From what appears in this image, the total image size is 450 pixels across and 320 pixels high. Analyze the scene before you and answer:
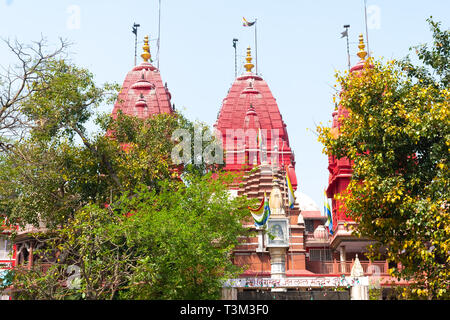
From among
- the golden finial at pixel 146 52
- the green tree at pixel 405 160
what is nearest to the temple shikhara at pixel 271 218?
the golden finial at pixel 146 52

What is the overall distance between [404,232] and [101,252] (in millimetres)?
10607

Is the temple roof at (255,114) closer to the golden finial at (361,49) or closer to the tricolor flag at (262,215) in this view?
the golden finial at (361,49)

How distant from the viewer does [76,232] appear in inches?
946

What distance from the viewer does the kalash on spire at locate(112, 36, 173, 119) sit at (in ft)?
164

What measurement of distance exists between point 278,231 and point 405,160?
43.4 feet

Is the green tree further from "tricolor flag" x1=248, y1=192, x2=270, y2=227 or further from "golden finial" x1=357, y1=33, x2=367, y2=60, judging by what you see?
"golden finial" x1=357, y1=33, x2=367, y2=60

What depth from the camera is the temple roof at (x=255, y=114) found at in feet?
180

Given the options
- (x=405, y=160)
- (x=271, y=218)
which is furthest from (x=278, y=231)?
(x=405, y=160)

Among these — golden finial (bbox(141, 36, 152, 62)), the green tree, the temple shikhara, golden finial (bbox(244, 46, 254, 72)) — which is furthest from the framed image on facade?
golden finial (bbox(244, 46, 254, 72))

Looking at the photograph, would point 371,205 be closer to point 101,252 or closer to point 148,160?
point 101,252

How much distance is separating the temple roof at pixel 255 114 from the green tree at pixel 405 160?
3394cm
